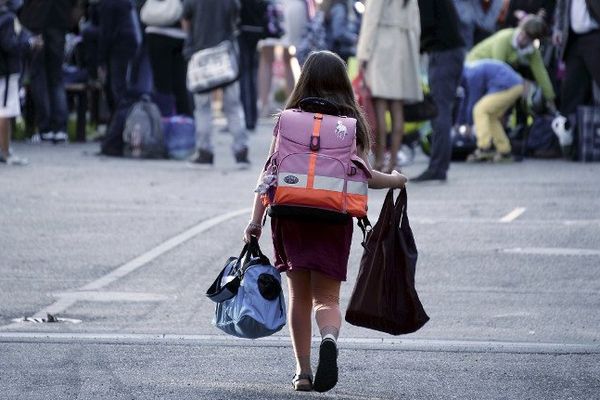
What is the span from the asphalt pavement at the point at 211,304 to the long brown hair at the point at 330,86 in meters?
1.00

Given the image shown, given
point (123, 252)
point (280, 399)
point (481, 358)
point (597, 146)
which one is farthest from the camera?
point (597, 146)

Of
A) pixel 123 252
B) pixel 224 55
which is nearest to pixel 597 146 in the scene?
pixel 224 55

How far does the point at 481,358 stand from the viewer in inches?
279

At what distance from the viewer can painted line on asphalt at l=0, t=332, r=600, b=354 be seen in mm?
7285

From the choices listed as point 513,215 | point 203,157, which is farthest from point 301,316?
point 203,157

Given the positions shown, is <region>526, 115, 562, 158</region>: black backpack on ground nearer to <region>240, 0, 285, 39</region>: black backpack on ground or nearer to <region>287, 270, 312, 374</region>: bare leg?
<region>240, 0, 285, 39</region>: black backpack on ground

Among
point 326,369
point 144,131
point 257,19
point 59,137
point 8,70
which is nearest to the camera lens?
point 326,369

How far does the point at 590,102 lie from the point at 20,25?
20.8 ft

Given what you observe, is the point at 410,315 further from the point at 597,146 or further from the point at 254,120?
the point at 254,120

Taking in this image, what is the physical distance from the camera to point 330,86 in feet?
20.5

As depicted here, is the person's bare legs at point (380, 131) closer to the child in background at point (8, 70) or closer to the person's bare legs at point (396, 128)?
the person's bare legs at point (396, 128)

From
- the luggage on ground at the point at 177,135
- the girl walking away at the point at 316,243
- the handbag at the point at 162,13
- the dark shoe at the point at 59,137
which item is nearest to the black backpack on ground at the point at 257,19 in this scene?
the handbag at the point at 162,13

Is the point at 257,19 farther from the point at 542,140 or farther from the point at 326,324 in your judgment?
the point at 326,324

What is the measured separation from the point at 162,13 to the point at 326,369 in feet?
43.0
